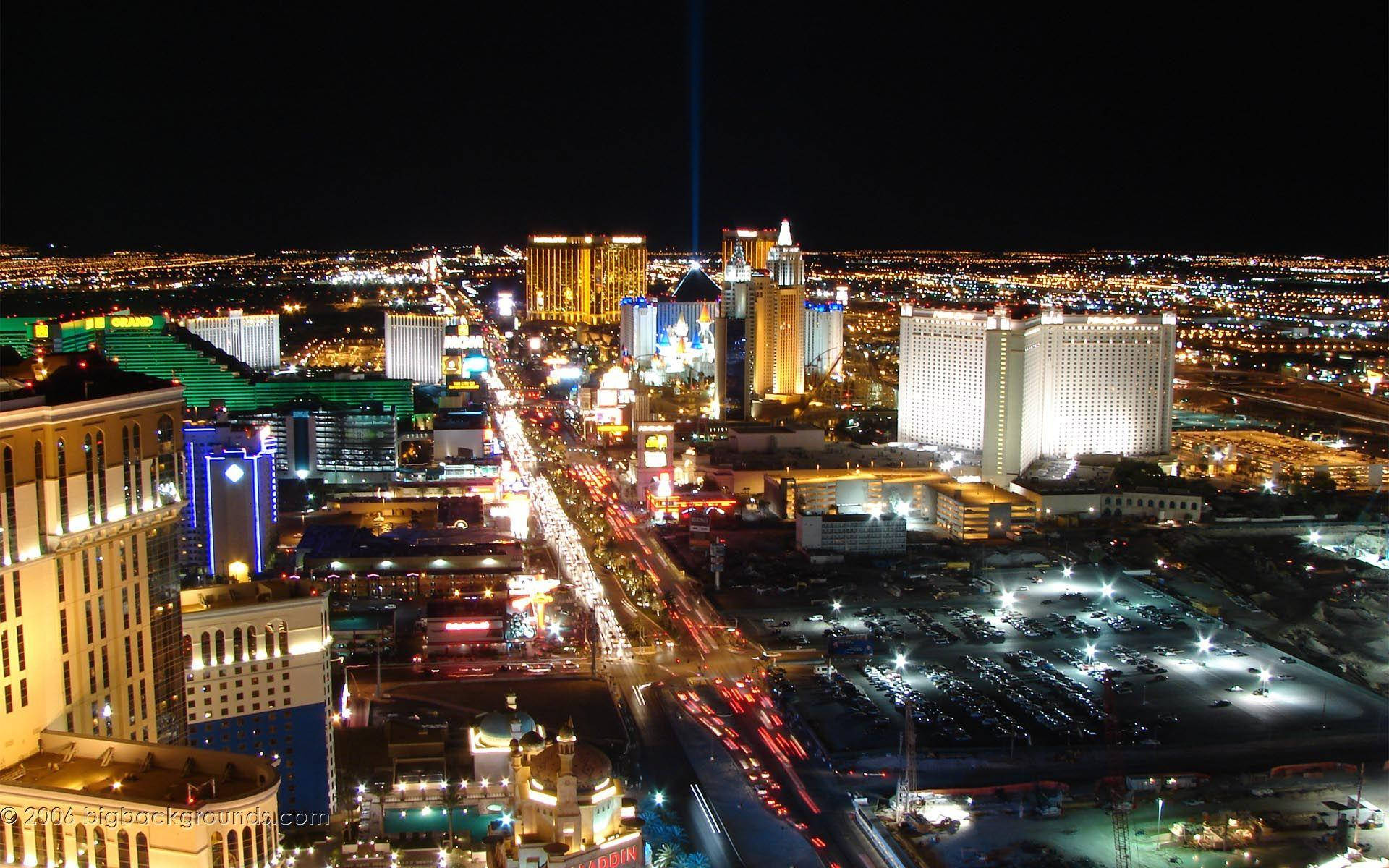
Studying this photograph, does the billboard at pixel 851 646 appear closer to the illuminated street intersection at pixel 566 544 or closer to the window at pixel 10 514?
the illuminated street intersection at pixel 566 544

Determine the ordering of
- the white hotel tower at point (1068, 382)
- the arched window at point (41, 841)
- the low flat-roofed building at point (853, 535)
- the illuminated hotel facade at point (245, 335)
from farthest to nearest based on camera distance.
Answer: the illuminated hotel facade at point (245, 335) < the white hotel tower at point (1068, 382) < the low flat-roofed building at point (853, 535) < the arched window at point (41, 841)

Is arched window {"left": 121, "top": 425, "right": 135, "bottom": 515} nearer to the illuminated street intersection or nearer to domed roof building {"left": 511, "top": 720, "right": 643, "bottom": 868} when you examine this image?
domed roof building {"left": 511, "top": 720, "right": 643, "bottom": 868}

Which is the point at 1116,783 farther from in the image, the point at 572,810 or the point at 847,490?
the point at 847,490

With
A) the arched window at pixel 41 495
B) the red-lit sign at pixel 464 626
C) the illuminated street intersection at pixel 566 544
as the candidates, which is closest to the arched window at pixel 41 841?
the arched window at pixel 41 495

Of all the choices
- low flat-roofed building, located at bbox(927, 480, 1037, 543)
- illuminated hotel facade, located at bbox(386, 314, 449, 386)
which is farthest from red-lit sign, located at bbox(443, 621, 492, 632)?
illuminated hotel facade, located at bbox(386, 314, 449, 386)

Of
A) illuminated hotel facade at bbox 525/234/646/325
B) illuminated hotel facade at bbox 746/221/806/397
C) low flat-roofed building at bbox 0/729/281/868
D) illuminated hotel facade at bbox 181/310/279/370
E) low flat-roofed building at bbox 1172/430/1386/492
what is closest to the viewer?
low flat-roofed building at bbox 0/729/281/868

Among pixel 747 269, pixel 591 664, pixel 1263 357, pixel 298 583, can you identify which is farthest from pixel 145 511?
pixel 1263 357

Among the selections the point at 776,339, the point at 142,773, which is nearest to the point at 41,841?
the point at 142,773
